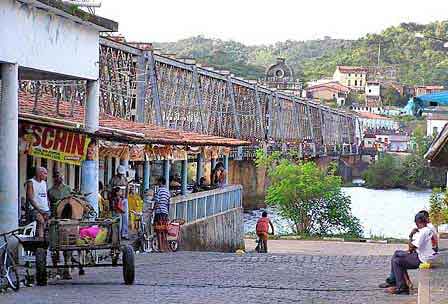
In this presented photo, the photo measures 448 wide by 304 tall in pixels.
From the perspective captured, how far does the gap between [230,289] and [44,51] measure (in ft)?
18.5

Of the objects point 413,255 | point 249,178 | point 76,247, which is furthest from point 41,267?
point 249,178

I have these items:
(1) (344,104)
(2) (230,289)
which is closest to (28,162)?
(2) (230,289)

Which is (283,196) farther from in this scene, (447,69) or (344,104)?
(344,104)

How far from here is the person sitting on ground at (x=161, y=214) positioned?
2231cm

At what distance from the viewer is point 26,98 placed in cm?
2266

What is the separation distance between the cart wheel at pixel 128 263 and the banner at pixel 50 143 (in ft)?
12.7

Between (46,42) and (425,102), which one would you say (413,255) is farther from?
(46,42)

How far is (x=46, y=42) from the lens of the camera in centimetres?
1705

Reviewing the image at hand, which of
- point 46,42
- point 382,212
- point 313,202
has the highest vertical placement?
point 46,42

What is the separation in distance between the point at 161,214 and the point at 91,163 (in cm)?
366

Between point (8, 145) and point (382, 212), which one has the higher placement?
point (8, 145)

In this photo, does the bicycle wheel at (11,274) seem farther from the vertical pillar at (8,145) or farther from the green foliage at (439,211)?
the green foliage at (439,211)

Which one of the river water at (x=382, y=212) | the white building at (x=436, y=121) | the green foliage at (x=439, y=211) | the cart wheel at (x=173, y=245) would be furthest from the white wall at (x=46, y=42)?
the white building at (x=436, y=121)

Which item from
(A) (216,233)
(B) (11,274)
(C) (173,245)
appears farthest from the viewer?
(A) (216,233)
